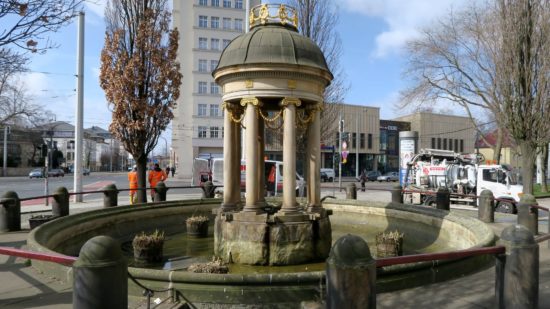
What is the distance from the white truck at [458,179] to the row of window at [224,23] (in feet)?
133

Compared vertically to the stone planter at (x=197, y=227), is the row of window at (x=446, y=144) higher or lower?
higher

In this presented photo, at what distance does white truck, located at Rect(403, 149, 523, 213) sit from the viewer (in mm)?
Result: 19000

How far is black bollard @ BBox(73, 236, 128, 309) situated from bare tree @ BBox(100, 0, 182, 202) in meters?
11.7

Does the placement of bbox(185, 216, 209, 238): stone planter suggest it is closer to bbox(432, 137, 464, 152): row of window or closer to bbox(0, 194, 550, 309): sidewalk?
bbox(0, 194, 550, 309): sidewalk

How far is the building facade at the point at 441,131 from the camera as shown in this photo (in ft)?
215

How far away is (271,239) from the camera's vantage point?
709 cm

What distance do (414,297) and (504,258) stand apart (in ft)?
3.61

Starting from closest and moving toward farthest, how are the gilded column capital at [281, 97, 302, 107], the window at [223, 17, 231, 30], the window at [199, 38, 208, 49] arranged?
the gilded column capital at [281, 97, 302, 107] < the window at [199, 38, 208, 49] < the window at [223, 17, 231, 30]

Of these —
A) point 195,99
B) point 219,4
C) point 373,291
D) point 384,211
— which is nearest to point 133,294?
point 373,291

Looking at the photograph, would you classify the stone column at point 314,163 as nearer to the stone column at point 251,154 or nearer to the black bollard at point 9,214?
the stone column at point 251,154

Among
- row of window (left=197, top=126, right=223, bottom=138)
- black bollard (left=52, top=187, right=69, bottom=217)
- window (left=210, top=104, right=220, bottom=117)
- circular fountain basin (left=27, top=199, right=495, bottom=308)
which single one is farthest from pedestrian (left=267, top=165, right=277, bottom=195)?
window (left=210, top=104, right=220, bottom=117)

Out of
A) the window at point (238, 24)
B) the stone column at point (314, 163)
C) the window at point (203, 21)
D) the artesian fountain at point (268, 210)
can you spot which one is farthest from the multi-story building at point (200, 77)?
the stone column at point (314, 163)

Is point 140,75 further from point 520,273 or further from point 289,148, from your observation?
point 520,273

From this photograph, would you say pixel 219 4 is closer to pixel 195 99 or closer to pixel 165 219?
pixel 195 99
